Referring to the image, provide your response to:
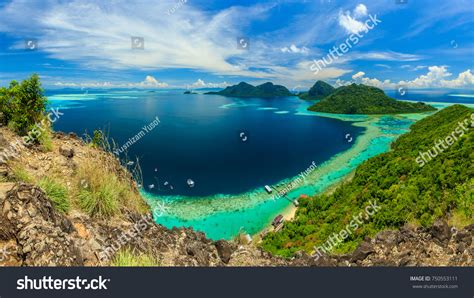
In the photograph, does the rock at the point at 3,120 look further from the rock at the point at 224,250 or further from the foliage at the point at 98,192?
the rock at the point at 224,250

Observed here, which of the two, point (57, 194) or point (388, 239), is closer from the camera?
point (57, 194)

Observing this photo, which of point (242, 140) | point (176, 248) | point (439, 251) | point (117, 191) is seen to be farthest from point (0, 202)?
point (242, 140)

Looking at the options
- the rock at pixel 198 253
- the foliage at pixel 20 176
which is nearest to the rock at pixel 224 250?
the rock at pixel 198 253

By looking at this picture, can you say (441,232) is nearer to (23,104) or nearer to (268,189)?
(23,104)

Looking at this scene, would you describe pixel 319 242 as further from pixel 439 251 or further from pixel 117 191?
pixel 117 191

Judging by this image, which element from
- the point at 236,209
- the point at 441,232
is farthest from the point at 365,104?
the point at 441,232

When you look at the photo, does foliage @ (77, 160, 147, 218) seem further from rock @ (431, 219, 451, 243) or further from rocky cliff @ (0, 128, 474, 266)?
rock @ (431, 219, 451, 243)
